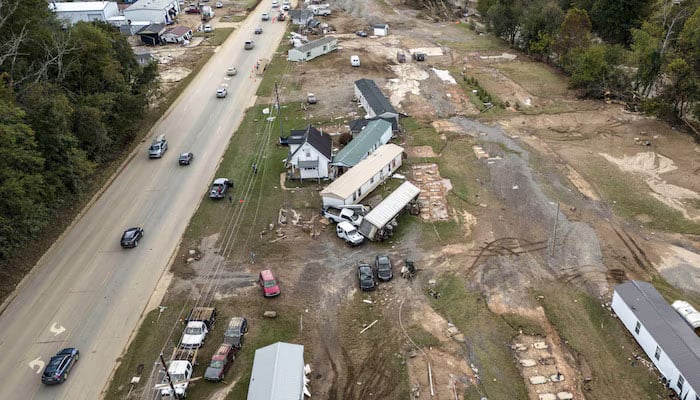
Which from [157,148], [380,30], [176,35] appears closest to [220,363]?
[157,148]

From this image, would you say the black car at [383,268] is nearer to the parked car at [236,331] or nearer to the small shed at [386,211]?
the small shed at [386,211]

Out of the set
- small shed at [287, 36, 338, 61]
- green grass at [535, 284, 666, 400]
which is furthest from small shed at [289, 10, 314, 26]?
green grass at [535, 284, 666, 400]

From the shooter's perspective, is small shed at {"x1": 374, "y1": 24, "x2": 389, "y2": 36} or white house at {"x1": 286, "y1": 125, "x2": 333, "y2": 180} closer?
white house at {"x1": 286, "y1": 125, "x2": 333, "y2": 180}

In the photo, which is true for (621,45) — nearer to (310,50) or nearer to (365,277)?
(310,50)

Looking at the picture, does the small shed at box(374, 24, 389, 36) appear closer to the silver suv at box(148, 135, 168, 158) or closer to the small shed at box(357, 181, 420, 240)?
the silver suv at box(148, 135, 168, 158)

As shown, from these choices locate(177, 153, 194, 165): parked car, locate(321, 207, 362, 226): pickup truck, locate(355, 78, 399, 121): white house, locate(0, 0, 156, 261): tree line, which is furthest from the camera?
locate(355, 78, 399, 121): white house

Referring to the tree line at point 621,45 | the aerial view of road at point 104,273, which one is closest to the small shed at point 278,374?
the aerial view of road at point 104,273
